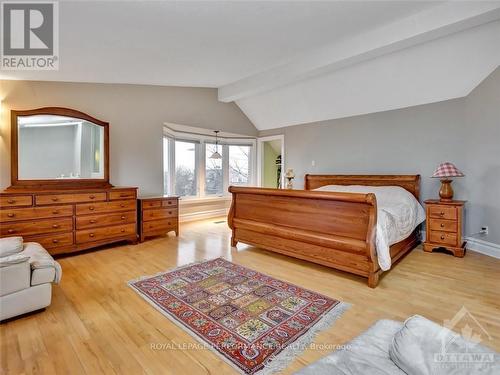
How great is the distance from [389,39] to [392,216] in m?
2.04

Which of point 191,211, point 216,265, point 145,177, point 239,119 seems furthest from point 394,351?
point 239,119

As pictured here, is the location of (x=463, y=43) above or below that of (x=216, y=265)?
above

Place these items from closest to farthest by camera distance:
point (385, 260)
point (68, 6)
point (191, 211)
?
point (68, 6) → point (385, 260) → point (191, 211)

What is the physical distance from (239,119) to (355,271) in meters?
4.84

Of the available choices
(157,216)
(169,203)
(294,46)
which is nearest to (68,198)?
(157,216)

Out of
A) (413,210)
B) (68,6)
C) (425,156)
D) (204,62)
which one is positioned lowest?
(413,210)

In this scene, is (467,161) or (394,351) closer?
(394,351)

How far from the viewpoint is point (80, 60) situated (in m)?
3.25

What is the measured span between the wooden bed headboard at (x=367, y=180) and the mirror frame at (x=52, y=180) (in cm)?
392

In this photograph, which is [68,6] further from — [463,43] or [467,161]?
[467,161]

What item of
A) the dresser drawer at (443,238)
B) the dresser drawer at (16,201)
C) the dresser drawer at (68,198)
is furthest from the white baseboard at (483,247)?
the dresser drawer at (16,201)

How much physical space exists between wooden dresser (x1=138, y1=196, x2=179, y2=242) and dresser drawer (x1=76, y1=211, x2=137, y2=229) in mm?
189

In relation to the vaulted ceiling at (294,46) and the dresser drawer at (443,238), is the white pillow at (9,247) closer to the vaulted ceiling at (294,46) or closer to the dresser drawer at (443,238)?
the vaulted ceiling at (294,46)

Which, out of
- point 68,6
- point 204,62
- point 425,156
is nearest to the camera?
point 68,6
